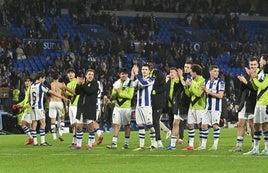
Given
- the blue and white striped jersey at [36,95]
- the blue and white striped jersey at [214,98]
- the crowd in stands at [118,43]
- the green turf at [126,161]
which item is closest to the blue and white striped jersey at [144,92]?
the green turf at [126,161]

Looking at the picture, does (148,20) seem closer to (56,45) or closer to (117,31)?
(117,31)

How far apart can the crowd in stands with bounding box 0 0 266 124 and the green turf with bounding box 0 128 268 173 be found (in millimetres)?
20657

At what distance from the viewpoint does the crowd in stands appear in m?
49.1

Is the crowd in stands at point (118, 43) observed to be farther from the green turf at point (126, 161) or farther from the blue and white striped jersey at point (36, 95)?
the green turf at point (126, 161)

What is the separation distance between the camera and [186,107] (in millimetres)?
25125

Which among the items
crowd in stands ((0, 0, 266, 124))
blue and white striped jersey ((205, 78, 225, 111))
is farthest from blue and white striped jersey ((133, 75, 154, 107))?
crowd in stands ((0, 0, 266, 124))

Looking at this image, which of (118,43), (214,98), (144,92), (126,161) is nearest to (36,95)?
(144,92)

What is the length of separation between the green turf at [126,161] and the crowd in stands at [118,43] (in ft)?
67.8

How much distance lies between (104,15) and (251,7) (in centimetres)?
1511

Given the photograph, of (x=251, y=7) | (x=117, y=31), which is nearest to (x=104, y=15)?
(x=117, y=31)

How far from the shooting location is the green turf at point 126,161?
61.0 ft

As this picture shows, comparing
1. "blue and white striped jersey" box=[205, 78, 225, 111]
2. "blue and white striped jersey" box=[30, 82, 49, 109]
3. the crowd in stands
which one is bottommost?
the crowd in stands

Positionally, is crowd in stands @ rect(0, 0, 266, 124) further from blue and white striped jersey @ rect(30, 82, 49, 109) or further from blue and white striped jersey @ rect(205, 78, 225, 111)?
blue and white striped jersey @ rect(205, 78, 225, 111)

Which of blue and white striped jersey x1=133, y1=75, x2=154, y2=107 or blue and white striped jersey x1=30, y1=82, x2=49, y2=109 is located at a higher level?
blue and white striped jersey x1=133, y1=75, x2=154, y2=107
